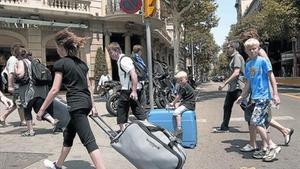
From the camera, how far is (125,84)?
7965 mm

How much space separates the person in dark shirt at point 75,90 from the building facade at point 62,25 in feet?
61.5

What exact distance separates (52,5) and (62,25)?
3.91ft

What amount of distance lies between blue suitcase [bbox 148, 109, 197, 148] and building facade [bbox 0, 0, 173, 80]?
1744 centimetres

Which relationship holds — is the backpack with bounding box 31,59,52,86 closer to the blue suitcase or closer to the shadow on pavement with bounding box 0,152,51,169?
the shadow on pavement with bounding box 0,152,51,169

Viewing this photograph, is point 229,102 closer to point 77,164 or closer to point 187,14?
point 77,164

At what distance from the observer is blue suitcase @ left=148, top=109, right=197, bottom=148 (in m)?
7.67

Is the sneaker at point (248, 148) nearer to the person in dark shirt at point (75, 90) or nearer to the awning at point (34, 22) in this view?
the person in dark shirt at point (75, 90)

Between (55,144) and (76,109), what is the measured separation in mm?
3046

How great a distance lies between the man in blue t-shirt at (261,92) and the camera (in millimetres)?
6703

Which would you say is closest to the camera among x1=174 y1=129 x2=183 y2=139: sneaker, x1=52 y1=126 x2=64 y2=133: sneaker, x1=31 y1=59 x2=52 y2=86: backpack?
x1=174 y1=129 x2=183 y2=139: sneaker

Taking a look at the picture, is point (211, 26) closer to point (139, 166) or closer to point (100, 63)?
point (100, 63)

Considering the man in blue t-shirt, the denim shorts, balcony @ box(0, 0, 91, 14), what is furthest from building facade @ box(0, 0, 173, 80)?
the man in blue t-shirt

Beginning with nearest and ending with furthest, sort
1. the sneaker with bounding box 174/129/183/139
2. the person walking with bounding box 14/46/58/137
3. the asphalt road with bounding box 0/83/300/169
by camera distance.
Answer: the asphalt road with bounding box 0/83/300/169, the sneaker with bounding box 174/129/183/139, the person walking with bounding box 14/46/58/137

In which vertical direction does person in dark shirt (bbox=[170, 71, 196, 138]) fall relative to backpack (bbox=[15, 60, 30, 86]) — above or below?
below
